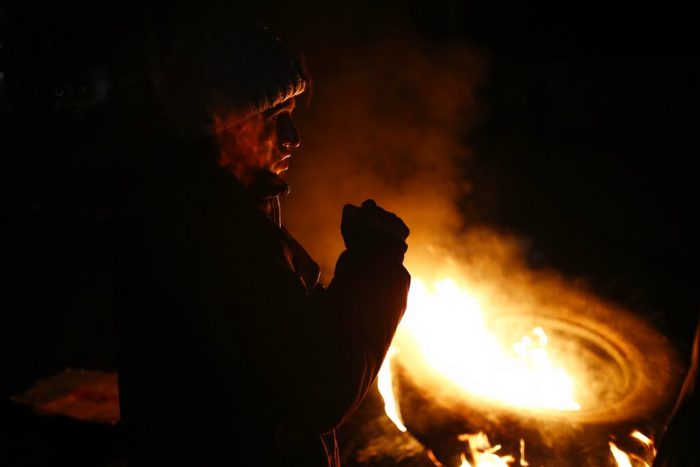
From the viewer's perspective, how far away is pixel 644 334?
10.6 ft

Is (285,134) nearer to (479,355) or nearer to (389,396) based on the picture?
(389,396)

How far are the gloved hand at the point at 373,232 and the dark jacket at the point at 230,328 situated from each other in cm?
7

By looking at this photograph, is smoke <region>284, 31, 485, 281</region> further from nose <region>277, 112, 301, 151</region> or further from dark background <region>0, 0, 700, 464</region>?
nose <region>277, 112, 301, 151</region>

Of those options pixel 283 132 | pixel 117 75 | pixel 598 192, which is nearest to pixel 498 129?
pixel 598 192

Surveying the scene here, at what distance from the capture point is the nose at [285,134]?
1.62m

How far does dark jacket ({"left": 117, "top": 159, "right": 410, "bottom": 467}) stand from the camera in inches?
47.7

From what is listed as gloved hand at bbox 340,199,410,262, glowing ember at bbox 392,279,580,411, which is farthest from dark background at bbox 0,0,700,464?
gloved hand at bbox 340,199,410,262

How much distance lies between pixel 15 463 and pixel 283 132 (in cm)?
316

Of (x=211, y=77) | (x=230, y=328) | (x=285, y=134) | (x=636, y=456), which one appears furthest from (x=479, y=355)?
(x=211, y=77)

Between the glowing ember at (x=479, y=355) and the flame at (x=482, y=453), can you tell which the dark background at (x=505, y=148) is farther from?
the flame at (x=482, y=453)

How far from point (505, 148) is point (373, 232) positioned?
8100mm

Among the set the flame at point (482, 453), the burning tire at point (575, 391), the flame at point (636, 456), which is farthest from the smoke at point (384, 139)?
the flame at point (636, 456)

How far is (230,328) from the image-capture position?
1.21m

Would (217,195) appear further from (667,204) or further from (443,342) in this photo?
(667,204)
